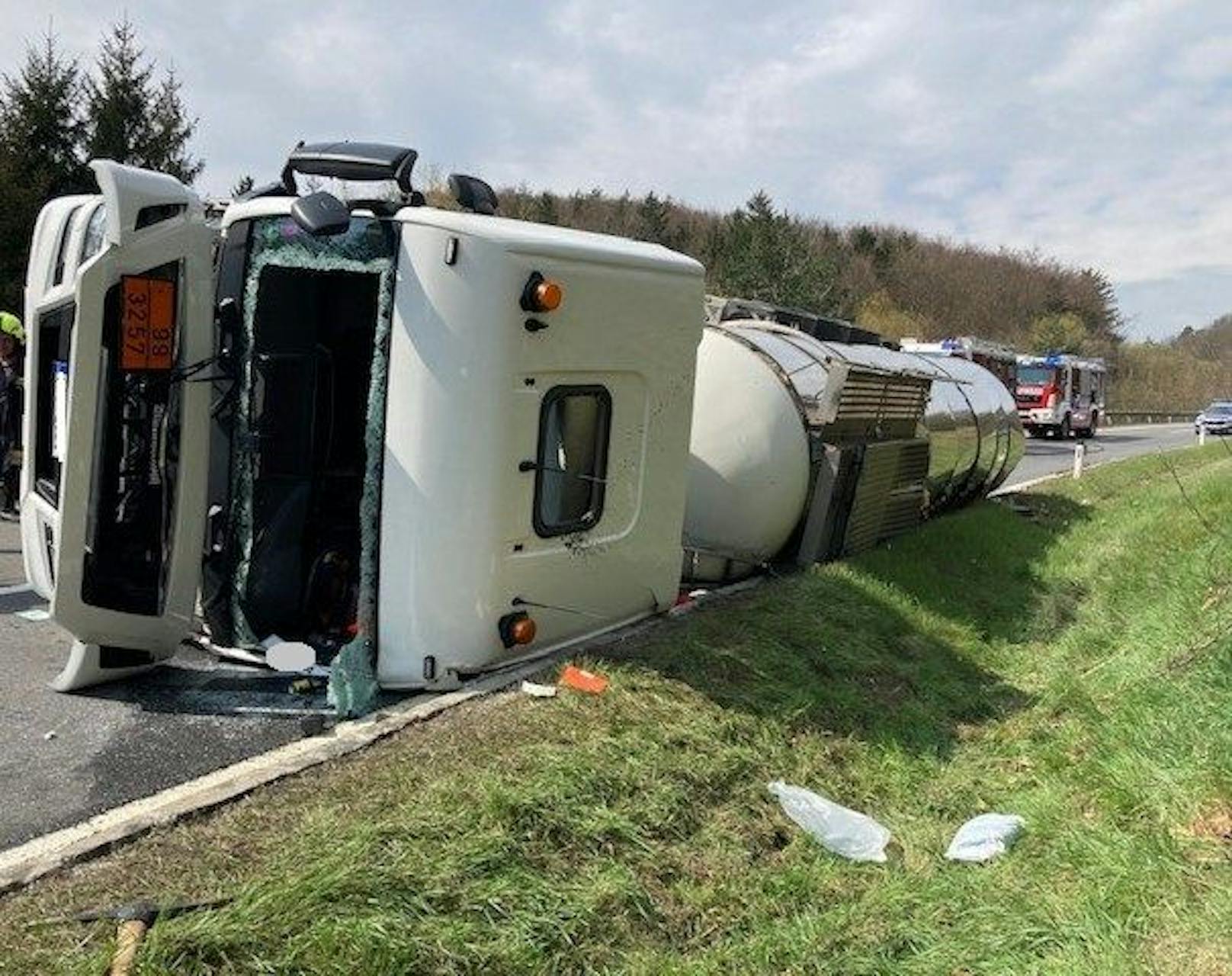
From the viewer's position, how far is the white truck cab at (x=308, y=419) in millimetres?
4348

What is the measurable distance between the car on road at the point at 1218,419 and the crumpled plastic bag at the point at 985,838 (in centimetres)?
3415

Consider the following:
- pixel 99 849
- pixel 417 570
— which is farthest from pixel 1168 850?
pixel 99 849

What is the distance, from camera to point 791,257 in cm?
3575

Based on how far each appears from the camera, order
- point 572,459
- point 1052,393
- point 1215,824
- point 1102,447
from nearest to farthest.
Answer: point 1215,824, point 572,459, point 1102,447, point 1052,393

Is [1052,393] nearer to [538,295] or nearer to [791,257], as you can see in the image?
[791,257]

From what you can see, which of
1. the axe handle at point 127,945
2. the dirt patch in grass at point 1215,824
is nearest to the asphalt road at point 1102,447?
the dirt patch in grass at point 1215,824

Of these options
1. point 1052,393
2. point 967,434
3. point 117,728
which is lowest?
point 117,728

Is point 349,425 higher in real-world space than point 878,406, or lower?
lower

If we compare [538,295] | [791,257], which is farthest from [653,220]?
[538,295]

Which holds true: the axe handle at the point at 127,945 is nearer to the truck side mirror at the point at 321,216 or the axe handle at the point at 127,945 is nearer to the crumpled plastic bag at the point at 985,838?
the truck side mirror at the point at 321,216

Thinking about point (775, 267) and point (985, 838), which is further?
point (775, 267)

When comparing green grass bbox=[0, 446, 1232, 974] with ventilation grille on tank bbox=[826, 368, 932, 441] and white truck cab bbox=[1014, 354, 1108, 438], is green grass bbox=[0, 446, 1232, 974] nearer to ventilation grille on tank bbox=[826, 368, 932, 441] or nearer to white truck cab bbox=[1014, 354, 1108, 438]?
ventilation grille on tank bbox=[826, 368, 932, 441]

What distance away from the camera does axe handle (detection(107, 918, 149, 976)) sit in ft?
8.26

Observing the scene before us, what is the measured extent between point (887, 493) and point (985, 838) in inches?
206
